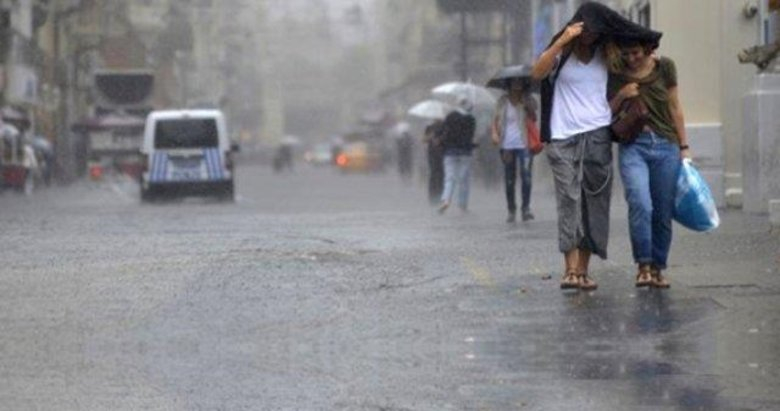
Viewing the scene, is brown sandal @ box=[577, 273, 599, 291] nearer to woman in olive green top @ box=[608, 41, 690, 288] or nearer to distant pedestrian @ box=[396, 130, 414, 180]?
woman in olive green top @ box=[608, 41, 690, 288]

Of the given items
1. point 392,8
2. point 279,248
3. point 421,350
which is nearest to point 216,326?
point 421,350

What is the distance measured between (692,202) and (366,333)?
321cm

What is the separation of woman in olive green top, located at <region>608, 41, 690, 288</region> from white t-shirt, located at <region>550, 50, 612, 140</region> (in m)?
0.09

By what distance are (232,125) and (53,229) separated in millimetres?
158016

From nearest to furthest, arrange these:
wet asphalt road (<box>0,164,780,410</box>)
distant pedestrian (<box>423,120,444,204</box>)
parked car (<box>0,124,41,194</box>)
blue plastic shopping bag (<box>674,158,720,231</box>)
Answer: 1. wet asphalt road (<box>0,164,780,410</box>)
2. blue plastic shopping bag (<box>674,158,720,231</box>)
3. distant pedestrian (<box>423,120,444,204</box>)
4. parked car (<box>0,124,41,194</box>)

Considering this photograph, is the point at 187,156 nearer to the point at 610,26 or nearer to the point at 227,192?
the point at 227,192

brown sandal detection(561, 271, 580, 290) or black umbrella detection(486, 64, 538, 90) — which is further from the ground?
black umbrella detection(486, 64, 538, 90)

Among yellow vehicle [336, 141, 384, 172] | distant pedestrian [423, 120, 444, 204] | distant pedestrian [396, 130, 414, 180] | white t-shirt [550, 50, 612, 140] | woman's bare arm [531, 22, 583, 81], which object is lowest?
yellow vehicle [336, 141, 384, 172]

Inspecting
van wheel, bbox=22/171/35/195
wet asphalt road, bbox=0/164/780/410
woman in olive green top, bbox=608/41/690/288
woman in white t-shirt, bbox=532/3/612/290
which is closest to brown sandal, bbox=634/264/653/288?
woman in olive green top, bbox=608/41/690/288

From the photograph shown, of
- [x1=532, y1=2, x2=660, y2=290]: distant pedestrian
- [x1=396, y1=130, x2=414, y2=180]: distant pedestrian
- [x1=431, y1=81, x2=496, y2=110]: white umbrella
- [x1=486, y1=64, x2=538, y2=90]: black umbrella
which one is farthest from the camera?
[x1=396, y1=130, x2=414, y2=180]: distant pedestrian

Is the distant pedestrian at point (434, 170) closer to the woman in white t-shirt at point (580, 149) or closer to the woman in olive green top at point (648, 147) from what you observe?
the woman in olive green top at point (648, 147)

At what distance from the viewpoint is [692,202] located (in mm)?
14031

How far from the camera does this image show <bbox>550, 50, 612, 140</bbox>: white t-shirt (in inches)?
537

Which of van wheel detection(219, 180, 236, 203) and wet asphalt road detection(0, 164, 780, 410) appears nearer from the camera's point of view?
wet asphalt road detection(0, 164, 780, 410)
